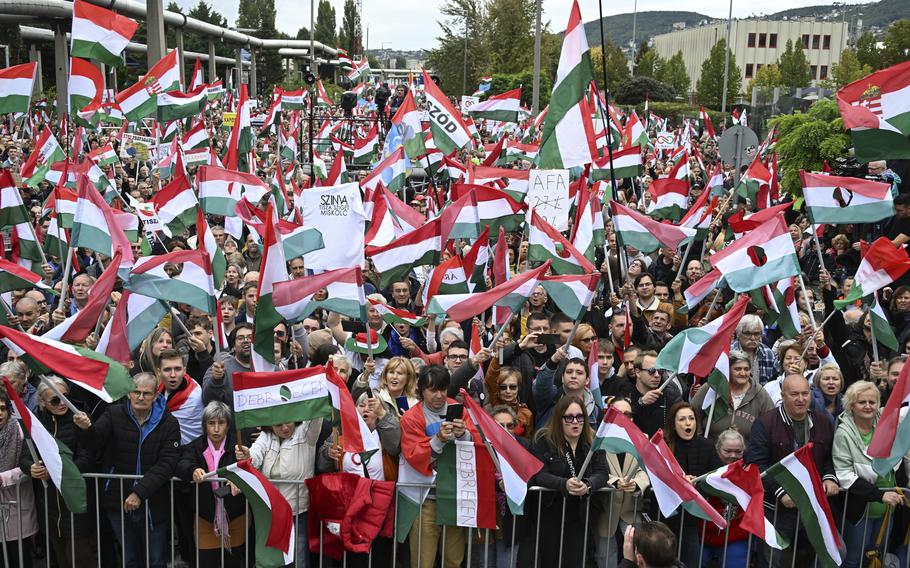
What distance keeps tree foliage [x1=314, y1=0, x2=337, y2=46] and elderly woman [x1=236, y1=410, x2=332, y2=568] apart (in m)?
145

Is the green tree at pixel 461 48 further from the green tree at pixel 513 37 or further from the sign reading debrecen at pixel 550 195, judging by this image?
the sign reading debrecen at pixel 550 195

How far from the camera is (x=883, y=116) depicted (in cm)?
825

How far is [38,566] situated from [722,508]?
4550 mm

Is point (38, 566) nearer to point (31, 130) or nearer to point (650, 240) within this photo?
point (650, 240)

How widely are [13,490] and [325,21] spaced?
152898mm

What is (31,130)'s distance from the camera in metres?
26.2

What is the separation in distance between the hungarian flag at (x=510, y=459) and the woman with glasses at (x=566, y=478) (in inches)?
9.1

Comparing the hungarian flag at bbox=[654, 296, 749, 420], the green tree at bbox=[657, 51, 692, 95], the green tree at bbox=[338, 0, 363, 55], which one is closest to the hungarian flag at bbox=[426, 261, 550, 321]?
the hungarian flag at bbox=[654, 296, 749, 420]

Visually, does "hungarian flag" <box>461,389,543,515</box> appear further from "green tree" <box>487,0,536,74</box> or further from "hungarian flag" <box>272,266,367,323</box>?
"green tree" <box>487,0,536,74</box>

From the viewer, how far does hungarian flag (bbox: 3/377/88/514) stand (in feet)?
19.6

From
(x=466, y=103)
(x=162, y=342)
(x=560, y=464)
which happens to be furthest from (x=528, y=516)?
(x=466, y=103)

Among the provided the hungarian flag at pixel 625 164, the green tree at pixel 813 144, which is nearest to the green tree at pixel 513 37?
the green tree at pixel 813 144

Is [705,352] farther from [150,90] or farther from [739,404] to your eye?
[150,90]

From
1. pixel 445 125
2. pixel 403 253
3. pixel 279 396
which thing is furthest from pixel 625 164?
pixel 279 396
